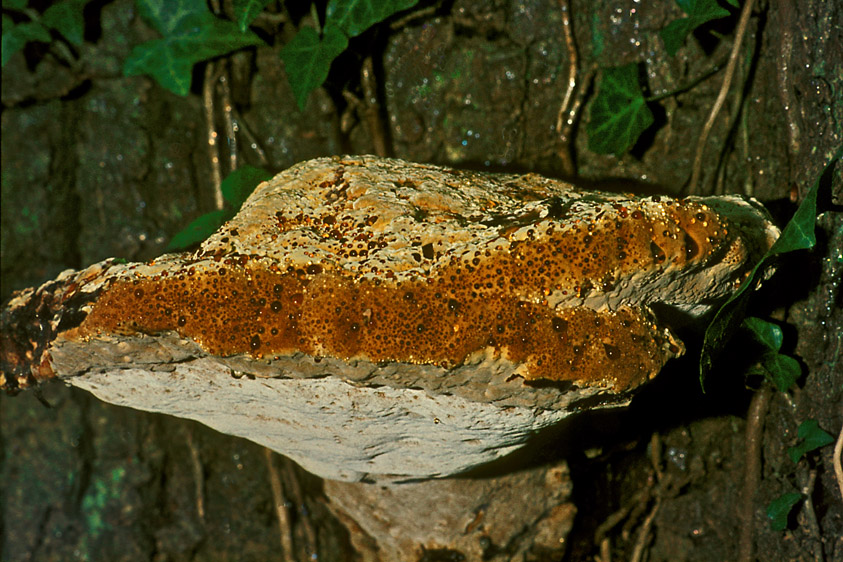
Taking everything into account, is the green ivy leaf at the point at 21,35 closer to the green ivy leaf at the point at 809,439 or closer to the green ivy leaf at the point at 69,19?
the green ivy leaf at the point at 69,19

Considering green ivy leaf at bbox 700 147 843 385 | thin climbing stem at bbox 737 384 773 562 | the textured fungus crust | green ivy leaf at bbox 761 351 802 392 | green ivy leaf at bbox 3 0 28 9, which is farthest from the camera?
green ivy leaf at bbox 3 0 28 9

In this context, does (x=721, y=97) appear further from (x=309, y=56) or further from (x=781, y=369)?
(x=309, y=56)

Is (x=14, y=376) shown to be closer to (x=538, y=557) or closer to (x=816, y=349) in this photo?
(x=538, y=557)

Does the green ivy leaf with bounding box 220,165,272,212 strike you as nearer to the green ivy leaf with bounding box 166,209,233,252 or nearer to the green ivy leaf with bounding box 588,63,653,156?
the green ivy leaf with bounding box 166,209,233,252

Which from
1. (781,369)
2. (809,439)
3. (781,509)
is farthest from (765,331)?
(781,509)

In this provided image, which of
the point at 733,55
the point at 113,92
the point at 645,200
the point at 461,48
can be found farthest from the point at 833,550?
the point at 113,92

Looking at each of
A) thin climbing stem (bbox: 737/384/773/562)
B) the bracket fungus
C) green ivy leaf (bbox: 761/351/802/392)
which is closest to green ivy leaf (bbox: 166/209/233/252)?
the bracket fungus

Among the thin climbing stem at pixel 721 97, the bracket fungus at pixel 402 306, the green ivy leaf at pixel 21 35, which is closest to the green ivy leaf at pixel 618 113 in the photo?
the thin climbing stem at pixel 721 97
